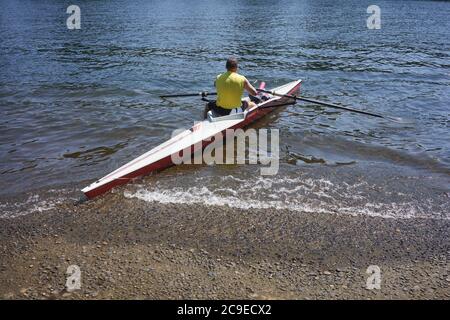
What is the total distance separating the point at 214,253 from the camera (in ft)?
21.2

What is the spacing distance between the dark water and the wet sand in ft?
2.07

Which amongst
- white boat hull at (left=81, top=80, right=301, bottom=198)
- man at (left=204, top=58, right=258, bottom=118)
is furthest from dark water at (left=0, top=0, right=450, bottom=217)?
man at (left=204, top=58, right=258, bottom=118)

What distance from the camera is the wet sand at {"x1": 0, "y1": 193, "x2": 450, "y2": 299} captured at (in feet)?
18.6

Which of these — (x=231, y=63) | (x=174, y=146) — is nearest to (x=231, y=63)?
(x=231, y=63)

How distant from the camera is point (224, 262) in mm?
6238

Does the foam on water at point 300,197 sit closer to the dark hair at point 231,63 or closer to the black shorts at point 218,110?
the black shorts at point 218,110

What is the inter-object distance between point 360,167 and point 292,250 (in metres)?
4.24

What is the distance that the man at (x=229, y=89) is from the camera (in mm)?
10984

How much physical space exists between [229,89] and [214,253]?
598 centimetres

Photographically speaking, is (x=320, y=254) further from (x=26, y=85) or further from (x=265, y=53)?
(x=265, y=53)

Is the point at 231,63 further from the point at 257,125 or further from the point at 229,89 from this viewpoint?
the point at 257,125

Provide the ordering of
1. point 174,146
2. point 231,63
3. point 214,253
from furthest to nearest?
point 231,63
point 174,146
point 214,253

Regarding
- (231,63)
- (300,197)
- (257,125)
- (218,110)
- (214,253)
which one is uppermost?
(231,63)

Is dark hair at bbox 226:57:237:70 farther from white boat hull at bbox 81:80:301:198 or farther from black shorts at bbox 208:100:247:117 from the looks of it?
white boat hull at bbox 81:80:301:198
